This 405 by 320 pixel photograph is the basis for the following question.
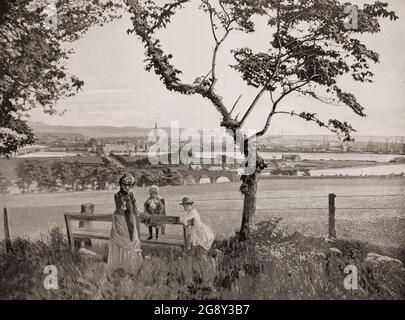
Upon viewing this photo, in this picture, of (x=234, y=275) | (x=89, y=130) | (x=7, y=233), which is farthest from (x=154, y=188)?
(x=7, y=233)

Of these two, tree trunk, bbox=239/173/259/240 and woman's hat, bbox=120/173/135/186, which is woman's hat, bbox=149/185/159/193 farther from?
tree trunk, bbox=239/173/259/240

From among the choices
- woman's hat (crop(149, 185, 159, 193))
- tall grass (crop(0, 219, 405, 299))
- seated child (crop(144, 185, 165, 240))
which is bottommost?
tall grass (crop(0, 219, 405, 299))

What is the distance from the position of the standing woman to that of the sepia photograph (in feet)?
0.04

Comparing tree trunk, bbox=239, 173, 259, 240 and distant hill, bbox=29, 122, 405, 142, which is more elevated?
distant hill, bbox=29, 122, 405, 142

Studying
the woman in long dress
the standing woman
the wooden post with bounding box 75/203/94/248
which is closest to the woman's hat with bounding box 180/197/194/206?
the woman in long dress

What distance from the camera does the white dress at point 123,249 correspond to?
5762mm

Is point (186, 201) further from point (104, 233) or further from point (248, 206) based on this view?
point (104, 233)

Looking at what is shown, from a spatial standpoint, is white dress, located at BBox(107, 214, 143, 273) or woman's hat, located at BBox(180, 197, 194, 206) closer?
white dress, located at BBox(107, 214, 143, 273)

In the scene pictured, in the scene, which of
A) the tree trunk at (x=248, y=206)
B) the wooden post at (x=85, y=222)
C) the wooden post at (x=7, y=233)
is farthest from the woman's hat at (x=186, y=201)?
the wooden post at (x=7, y=233)

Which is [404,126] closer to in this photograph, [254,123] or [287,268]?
[254,123]

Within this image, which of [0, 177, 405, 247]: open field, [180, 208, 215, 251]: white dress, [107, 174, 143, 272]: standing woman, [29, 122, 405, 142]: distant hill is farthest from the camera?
[29, 122, 405, 142]: distant hill

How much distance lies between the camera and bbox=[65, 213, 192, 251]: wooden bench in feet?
19.0

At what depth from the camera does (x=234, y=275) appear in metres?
5.64

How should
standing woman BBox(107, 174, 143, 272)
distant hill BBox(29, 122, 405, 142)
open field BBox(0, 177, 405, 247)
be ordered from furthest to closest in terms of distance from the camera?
distant hill BBox(29, 122, 405, 142) < open field BBox(0, 177, 405, 247) < standing woman BBox(107, 174, 143, 272)
